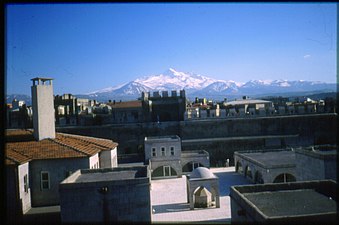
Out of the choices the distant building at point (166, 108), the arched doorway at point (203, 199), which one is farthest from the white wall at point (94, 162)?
the distant building at point (166, 108)

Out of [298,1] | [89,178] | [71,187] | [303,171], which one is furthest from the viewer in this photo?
[303,171]

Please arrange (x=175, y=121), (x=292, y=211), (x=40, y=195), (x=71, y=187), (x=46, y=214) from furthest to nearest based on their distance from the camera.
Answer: (x=175, y=121) < (x=40, y=195) < (x=46, y=214) < (x=71, y=187) < (x=292, y=211)

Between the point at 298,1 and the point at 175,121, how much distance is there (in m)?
34.8

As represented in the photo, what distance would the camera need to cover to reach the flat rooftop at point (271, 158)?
71.2 ft

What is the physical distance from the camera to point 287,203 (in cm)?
1097

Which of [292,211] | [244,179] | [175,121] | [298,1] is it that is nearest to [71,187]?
[292,211]

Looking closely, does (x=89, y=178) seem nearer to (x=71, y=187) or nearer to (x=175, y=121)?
(x=71, y=187)

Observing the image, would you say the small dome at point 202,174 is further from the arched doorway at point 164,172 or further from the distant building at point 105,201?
the arched doorway at point 164,172

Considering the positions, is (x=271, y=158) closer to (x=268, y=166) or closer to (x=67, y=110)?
(x=268, y=166)

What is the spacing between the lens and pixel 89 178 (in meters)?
14.3

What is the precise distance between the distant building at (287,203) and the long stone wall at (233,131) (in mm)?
23798

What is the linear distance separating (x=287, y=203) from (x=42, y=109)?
14536 mm

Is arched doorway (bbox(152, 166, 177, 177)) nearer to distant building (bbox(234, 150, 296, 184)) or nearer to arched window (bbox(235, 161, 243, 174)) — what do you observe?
arched window (bbox(235, 161, 243, 174))

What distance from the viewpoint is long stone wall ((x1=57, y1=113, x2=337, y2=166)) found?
3750 cm
